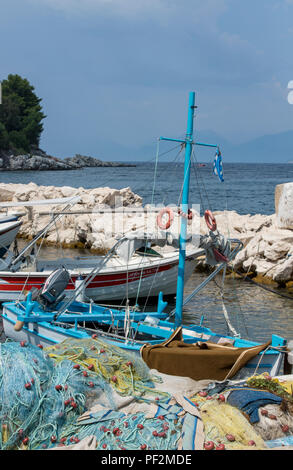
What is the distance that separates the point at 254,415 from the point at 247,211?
41032mm

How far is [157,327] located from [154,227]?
4.86m

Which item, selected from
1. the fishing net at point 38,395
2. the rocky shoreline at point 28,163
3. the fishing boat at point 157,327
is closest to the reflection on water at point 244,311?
the fishing boat at point 157,327

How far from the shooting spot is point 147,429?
6.16 m

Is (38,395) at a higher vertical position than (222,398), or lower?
higher

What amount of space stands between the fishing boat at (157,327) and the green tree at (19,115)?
9662 centimetres

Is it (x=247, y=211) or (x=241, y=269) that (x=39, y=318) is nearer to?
(x=241, y=269)

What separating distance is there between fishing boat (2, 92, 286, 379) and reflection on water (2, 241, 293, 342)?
2127 millimetres

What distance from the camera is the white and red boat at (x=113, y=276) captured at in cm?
1627

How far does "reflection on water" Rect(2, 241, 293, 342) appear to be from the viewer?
14238 millimetres

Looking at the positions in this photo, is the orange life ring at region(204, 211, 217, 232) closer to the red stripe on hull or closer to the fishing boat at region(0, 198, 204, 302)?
the fishing boat at region(0, 198, 204, 302)

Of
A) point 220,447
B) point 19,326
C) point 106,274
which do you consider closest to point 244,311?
point 106,274

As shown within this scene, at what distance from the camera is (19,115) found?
110 m

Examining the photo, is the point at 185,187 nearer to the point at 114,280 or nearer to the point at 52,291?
the point at 52,291

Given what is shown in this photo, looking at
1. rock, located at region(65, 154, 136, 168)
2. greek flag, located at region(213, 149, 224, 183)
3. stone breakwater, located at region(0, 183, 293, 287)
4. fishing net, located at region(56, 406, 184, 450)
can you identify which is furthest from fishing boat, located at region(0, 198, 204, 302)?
rock, located at region(65, 154, 136, 168)
